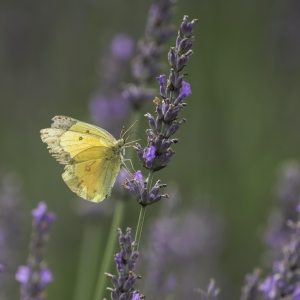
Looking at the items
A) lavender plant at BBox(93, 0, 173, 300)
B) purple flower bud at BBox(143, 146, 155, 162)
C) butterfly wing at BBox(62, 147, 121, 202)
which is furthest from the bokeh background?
purple flower bud at BBox(143, 146, 155, 162)

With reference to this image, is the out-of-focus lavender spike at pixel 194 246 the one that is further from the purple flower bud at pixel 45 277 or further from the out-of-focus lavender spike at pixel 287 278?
the purple flower bud at pixel 45 277

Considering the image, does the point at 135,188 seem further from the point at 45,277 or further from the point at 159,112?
the point at 45,277

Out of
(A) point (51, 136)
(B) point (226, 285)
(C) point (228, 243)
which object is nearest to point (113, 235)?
(A) point (51, 136)

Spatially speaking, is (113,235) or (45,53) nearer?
(113,235)

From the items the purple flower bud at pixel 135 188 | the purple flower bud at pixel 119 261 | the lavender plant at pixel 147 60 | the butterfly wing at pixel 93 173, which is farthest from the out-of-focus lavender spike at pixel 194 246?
the purple flower bud at pixel 119 261

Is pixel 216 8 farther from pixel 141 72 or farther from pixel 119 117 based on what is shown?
pixel 141 72

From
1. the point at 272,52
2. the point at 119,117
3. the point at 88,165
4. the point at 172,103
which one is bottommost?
the point at 172,103

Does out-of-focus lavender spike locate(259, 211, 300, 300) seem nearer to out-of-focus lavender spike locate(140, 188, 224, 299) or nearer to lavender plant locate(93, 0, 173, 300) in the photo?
lavender plant locate(93, 0, 173, 300)
